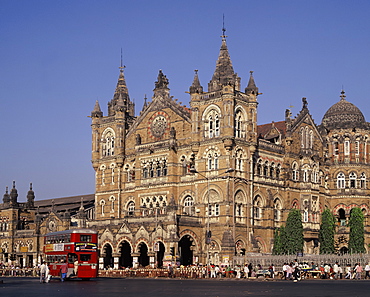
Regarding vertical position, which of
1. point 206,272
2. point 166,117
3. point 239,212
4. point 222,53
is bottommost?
point 206,272

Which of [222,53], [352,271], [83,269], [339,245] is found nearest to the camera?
[83,269]

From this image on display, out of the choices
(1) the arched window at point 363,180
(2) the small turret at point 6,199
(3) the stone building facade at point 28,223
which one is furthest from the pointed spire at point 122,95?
(1) the arched window at point 363,180

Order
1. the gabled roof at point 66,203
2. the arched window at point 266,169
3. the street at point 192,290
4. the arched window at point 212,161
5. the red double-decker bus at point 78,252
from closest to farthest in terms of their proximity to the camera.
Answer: the street at point 192,290
the red double-decker bus at point 78,252
the arched window at point 212,161
the arched window at point 266,169
the gabled roof at point 66,203

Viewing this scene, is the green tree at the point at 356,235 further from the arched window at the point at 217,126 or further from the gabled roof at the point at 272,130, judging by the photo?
the arched window at the point at 217,126

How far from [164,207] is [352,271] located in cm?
2490

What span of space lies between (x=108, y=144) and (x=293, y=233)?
28.4 metres

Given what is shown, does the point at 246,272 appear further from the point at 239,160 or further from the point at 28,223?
the point at 28,223

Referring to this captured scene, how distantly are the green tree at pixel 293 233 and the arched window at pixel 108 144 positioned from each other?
26.2m

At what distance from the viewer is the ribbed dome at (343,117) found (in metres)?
89.9

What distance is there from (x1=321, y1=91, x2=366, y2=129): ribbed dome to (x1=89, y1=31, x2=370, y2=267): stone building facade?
169 mm

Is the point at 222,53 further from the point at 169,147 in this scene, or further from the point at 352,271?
the point at 352,271

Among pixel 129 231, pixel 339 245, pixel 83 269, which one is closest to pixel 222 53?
pixel 129 231

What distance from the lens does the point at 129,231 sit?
2953 inches

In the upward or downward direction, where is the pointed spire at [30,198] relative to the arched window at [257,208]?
upward
